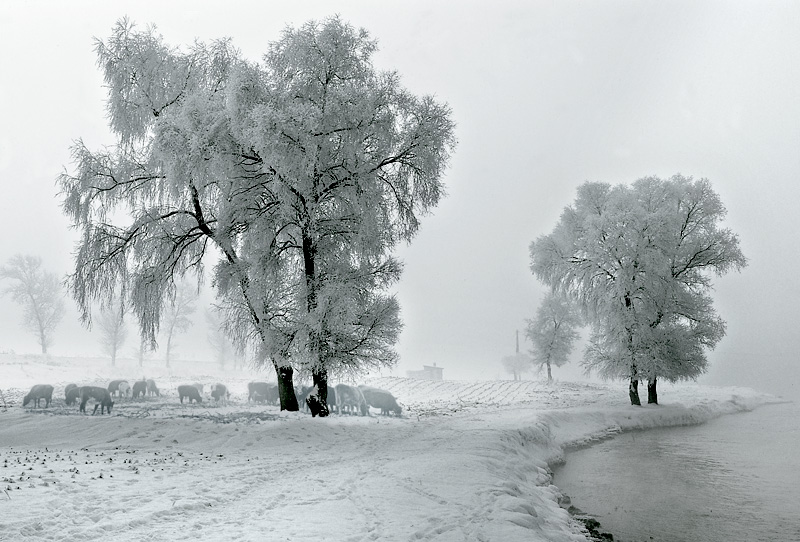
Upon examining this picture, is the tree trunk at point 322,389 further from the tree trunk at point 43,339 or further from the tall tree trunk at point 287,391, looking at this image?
the tree trunk at point 43,339

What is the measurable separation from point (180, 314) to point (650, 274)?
37.3 m

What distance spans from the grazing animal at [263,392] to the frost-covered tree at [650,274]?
55.0ft

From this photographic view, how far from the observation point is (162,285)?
1628 centimetres

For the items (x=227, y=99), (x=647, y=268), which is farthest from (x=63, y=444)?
(x=647, y=268)

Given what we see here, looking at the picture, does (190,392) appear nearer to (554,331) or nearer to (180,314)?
(180,314)

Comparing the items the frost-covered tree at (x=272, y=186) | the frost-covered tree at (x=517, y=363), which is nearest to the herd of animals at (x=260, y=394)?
the frost-covered tree at (x=272, y=186)

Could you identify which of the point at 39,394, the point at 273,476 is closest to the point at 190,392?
the point at 39,394

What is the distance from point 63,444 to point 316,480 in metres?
7.02

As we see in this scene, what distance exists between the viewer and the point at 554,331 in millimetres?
45656

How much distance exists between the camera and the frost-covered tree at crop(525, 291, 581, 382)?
45.4 m

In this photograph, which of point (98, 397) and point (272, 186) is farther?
point (98, 397)

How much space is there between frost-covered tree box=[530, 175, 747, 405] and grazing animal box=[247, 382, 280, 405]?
659 inches

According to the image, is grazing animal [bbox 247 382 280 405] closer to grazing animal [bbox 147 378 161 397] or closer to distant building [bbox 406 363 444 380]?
grazing animal [bbox 147 378 161 397]

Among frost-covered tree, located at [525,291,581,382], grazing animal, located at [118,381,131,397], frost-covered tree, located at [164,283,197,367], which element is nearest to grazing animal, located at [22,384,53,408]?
grazing animal, located at [118,381,131,397]
